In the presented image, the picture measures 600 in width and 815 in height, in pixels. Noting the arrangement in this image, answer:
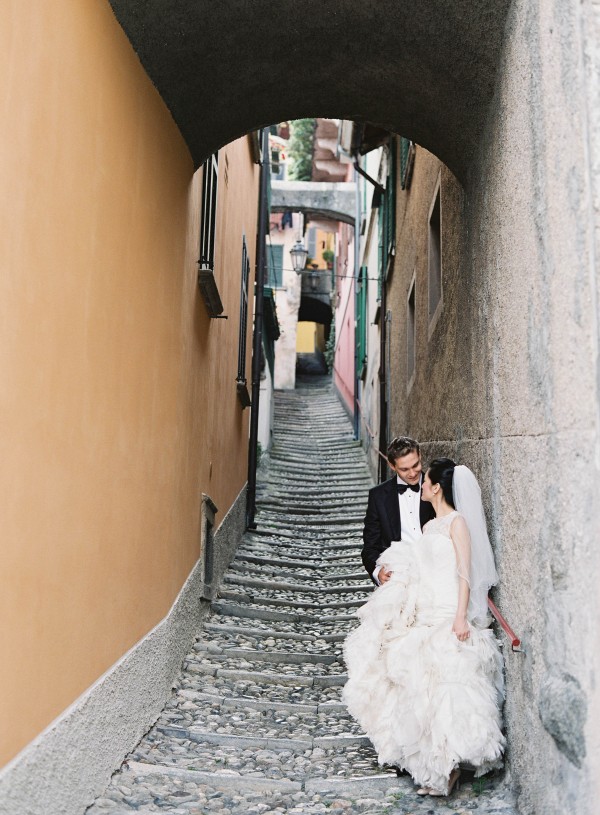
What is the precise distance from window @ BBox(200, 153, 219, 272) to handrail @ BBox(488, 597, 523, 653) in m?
3.45

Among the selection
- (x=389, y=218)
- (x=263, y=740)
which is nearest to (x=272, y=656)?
(x=263, y=740)

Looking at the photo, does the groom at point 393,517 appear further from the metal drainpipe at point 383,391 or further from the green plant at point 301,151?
the green plant at point 301,151

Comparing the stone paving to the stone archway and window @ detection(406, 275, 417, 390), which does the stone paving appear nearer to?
the stone archway

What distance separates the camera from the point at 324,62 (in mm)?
4879

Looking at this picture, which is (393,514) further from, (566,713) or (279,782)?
(566,713)

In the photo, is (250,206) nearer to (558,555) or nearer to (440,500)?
(440,500)

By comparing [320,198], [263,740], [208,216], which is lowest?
[263,740]

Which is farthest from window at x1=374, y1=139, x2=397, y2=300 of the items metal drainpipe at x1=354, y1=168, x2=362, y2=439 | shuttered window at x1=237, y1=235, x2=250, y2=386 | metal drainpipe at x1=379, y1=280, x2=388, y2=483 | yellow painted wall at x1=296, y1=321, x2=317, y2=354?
yellow painted wall at x1=296, y1=321, x2=317, y2=354

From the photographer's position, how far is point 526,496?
3404 mm

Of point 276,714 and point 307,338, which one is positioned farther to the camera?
point 307,338

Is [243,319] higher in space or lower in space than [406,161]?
lower

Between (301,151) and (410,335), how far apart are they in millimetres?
19567

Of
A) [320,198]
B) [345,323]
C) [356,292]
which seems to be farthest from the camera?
[345,323]

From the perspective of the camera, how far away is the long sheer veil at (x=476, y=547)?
394 cm
